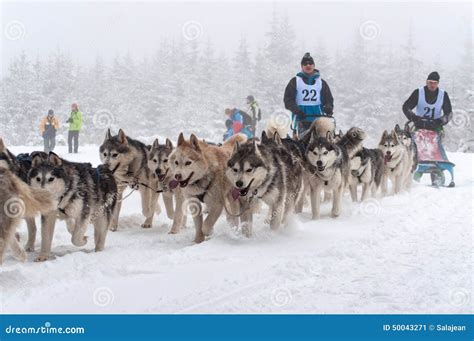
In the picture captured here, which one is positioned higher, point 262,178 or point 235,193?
point 262,178

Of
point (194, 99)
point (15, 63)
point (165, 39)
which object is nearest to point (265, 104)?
point (194, 99)

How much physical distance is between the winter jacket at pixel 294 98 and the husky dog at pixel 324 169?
0.94 m

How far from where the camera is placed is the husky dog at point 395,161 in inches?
346

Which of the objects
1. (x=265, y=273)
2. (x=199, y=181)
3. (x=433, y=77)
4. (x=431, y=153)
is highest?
(x=433, y=77)

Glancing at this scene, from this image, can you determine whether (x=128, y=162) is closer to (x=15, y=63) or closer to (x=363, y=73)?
(x=363, y=73)

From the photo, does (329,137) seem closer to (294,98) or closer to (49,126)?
(294,98)

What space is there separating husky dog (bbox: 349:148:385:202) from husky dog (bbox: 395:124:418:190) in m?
0.90

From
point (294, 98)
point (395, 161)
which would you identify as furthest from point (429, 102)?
point (294, 98)

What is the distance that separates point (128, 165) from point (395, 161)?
461 cm

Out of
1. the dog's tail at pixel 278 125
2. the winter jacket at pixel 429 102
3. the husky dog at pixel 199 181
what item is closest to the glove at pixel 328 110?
the dog's tail at pixel 278 125

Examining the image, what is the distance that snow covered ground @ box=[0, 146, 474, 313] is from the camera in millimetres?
3166

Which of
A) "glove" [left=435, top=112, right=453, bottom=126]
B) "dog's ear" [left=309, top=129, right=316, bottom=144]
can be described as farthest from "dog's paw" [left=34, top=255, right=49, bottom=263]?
"glove" [left=435, top=112, right=453, bottom=126]

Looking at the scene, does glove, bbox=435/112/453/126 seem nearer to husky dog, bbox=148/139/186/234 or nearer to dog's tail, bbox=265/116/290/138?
dog's tail, bbox=265/116/290/138

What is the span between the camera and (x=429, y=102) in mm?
9773
